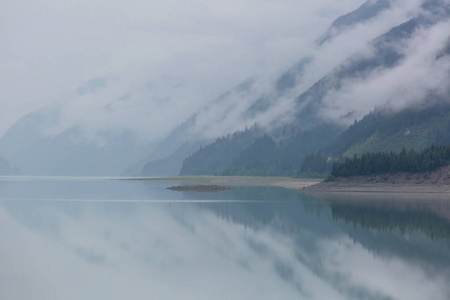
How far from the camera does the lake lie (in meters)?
36.3

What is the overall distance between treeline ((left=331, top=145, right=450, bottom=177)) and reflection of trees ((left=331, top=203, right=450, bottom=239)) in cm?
4765

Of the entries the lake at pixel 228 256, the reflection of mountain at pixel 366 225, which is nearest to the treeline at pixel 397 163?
the reflection of mountain at pixel 366 225

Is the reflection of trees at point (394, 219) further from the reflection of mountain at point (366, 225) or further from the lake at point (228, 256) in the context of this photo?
the lake at point (228, 256)

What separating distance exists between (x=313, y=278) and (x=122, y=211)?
178 feet

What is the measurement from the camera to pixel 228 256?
47969 millimetres

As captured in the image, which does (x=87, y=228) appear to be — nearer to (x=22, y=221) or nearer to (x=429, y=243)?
(x=22, y=221)

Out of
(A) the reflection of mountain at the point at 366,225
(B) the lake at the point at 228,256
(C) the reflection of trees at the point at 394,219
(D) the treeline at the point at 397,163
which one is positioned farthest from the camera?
(D) the treeline at the point at 397,163

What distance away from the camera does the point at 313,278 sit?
3925cm

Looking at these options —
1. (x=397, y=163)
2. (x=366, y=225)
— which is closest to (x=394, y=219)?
(x=366, y=225)

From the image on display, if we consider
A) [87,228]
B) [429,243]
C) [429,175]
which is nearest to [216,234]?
[87,228]

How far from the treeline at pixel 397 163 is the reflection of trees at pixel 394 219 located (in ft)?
156

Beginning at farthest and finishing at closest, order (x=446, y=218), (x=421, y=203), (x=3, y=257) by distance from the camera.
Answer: (x=421, y=203)
(x=446, y=218)
(x=3, y=257)

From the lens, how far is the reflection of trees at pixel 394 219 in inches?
2438

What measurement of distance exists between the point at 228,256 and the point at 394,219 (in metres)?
31.0
